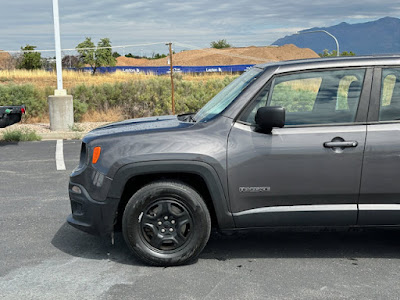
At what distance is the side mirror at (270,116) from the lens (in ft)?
14.8

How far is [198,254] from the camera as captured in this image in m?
4.88

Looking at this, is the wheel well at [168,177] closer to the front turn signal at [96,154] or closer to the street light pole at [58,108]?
the front turn signal at [96,154]

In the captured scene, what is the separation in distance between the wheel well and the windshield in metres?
0.55

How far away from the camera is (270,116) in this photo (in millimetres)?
4527

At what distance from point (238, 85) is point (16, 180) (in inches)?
194

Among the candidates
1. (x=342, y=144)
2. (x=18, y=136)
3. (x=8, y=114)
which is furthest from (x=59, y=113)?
(x=342, y=144)

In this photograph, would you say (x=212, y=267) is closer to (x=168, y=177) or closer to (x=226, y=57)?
(x=168, y=177)

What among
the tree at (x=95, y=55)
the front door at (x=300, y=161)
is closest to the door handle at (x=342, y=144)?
the front door at (x=300, y=161)

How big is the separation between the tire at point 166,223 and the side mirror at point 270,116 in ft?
2.82

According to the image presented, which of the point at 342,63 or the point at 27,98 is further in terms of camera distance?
the point at 27,98

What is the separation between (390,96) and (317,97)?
0.63 meters

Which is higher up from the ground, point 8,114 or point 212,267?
point 8,114

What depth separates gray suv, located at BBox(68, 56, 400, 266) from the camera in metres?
4.68

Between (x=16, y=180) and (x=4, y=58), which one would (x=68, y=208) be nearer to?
(x=16, y=180)
